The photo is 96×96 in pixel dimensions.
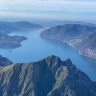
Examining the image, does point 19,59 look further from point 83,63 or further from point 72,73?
point 72,73

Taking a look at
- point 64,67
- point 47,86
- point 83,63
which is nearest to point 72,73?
point 64,67

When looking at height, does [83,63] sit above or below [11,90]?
below

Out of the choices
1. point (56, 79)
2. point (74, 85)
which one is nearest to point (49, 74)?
point (56, 79)

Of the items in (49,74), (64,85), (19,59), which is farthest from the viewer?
(19,59)

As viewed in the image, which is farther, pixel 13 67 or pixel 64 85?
pixel 13 67

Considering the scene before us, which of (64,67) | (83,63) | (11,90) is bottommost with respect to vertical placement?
(83,63)

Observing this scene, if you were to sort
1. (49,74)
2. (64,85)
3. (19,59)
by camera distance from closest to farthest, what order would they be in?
(64,85) < (49,74) < (19,59)
